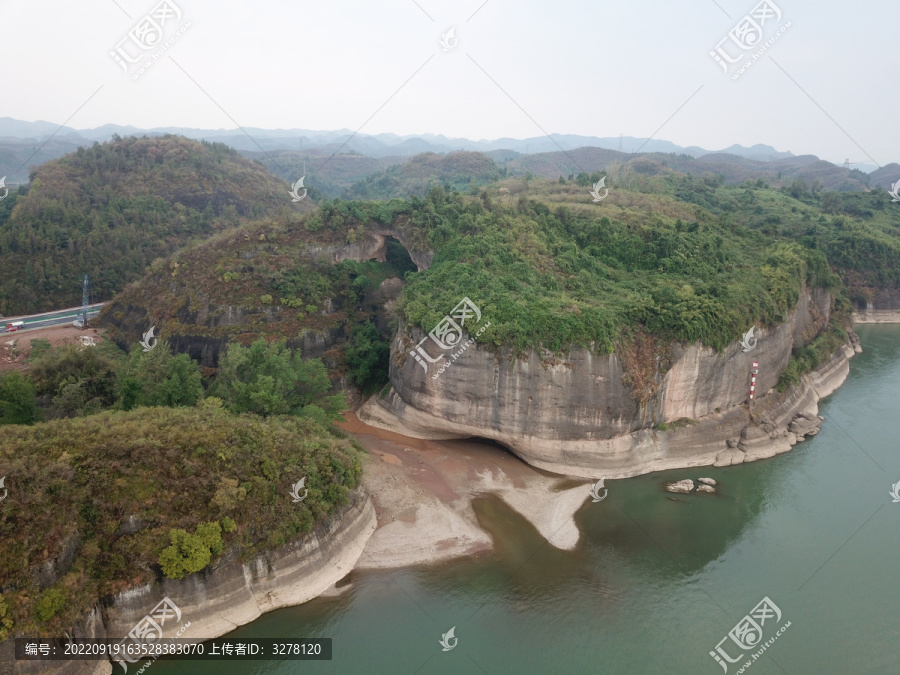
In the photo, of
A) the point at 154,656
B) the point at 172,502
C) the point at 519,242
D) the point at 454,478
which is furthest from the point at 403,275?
the point at 154,656

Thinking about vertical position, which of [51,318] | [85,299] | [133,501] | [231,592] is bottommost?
[51,318]

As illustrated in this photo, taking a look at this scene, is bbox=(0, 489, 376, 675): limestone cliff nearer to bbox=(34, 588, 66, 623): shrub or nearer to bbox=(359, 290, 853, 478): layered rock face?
bbox=(34, 588, 66, 623): shrub

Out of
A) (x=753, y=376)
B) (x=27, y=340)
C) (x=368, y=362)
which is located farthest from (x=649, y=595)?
(x=27, y=340)

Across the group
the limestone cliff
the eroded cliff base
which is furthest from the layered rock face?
the limestone cliff

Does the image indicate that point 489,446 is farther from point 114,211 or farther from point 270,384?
point 114,211

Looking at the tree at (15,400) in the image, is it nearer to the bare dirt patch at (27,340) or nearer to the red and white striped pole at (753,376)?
the bare dirt patch at (27,340)

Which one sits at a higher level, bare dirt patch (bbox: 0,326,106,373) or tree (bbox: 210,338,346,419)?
tree (bbox: 210,338,346,419)

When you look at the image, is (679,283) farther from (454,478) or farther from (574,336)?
(454,478)
